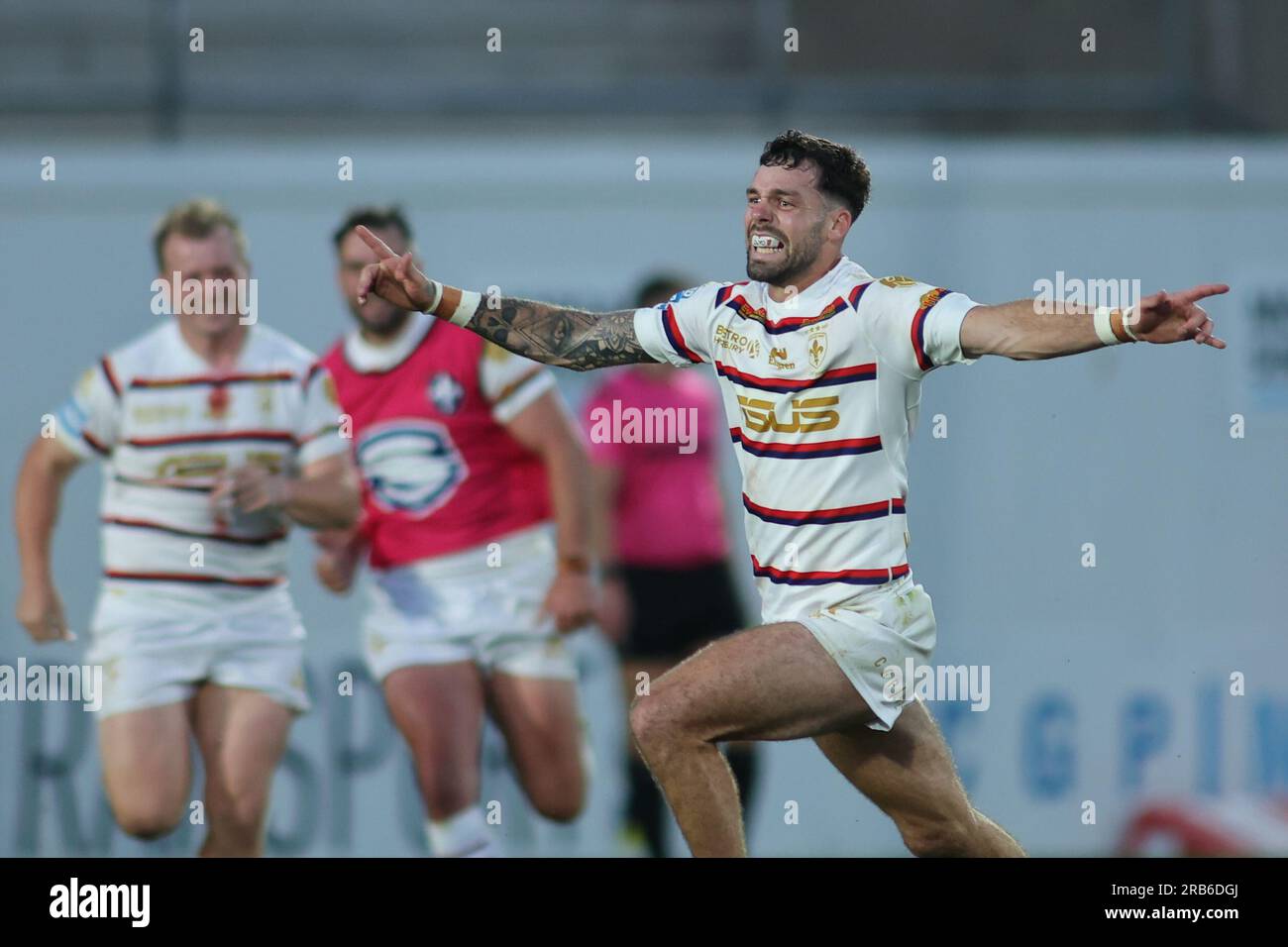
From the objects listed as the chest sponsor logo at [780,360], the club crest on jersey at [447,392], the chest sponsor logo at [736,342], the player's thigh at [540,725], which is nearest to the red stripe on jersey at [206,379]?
the club crest on jersey at [447,392]

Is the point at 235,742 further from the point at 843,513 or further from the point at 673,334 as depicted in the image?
the point at 843,513

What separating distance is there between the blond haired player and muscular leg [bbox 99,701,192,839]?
236 cm

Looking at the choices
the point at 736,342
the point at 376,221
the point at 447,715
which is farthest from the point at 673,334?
the point at 376,221

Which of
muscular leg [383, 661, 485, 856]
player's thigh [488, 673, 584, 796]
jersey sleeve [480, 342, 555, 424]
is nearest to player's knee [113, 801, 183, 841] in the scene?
muscular leg [383, 661, 485, 856]

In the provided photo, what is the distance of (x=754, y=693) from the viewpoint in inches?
181

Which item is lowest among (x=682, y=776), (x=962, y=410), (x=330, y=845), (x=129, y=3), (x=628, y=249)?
(x=330, y=845)

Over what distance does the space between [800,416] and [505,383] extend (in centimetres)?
255

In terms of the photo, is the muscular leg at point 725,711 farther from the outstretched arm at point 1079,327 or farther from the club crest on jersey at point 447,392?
the club crest on jersey at point 447,392

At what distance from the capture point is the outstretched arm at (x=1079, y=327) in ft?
14.2

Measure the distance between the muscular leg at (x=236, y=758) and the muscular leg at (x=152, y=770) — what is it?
3.2 inches

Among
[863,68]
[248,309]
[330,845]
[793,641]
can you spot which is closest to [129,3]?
[248,309]

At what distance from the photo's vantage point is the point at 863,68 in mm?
8750
